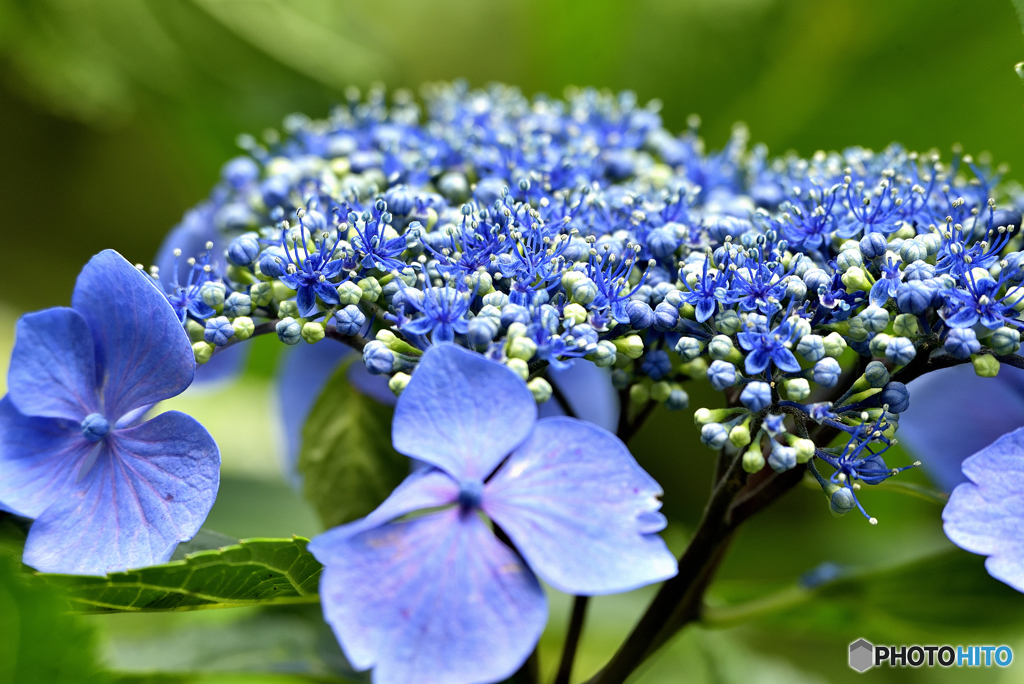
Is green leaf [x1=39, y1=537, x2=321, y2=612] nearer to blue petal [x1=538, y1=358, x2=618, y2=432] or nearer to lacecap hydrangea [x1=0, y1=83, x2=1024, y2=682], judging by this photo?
lacecap hydrangea [x1=0, y1=83, x2=1024, y2=682]

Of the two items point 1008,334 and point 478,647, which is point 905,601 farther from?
point 478,647

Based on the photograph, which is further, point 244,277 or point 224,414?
point 224,414

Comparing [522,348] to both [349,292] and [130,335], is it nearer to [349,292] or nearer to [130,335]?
[349,292]

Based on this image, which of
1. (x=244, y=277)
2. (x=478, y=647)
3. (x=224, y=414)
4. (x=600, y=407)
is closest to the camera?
(x=478, y=647)

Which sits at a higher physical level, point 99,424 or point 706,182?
point 706,182

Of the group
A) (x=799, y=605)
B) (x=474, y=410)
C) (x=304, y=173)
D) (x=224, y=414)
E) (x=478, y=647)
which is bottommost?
(x=224, y=414)

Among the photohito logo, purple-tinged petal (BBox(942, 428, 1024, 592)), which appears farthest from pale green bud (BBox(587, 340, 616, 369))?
the photohito logo

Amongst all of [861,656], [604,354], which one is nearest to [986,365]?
[604,354]

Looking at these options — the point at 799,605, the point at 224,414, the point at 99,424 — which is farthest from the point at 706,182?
the point at 224,414
